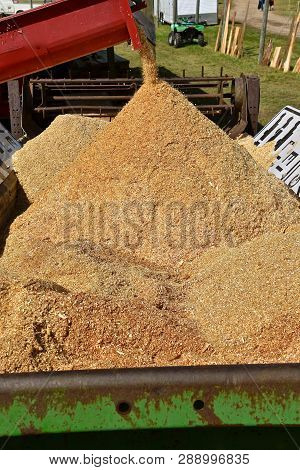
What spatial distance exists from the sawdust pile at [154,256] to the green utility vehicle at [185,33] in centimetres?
1360

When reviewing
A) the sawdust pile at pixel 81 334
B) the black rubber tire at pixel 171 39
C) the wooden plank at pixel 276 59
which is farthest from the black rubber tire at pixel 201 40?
the sawdust pile at pixel 81 334

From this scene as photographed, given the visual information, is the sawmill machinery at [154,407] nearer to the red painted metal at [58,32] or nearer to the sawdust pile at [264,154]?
the red painted metal at [58,32]

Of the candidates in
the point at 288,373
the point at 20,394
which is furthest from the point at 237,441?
the point at 20,394

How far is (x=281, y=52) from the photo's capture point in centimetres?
1503

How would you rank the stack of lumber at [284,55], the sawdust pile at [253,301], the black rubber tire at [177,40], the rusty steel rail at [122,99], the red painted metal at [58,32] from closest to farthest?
the sawdust pile at [253,301]
the red painted metal at [58,32]
the rusty steel rail at [122,99]
the stack of lumber at [284,55]
the black rubber tire at [177,40]

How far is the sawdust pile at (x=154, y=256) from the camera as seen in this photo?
2.44m

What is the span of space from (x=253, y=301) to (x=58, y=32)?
1.51m

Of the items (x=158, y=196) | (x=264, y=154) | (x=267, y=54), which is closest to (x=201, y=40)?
(x=267, y=54)

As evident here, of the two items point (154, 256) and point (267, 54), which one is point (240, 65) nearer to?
point (267, 54)

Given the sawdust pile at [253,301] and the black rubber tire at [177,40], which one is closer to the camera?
the sawdust pile at [253,301]

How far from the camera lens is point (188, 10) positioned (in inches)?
720

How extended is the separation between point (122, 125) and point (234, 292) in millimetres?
1708

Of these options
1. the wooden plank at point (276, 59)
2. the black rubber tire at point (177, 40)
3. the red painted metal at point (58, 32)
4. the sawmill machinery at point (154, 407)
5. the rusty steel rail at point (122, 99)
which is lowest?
the sawmill machinery at point (154, 407)

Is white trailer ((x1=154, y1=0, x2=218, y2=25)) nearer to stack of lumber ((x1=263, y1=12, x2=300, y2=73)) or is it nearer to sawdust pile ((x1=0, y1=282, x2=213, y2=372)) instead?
stack of lumber ((x1=263, y1=12, x2=300, y2=73))
